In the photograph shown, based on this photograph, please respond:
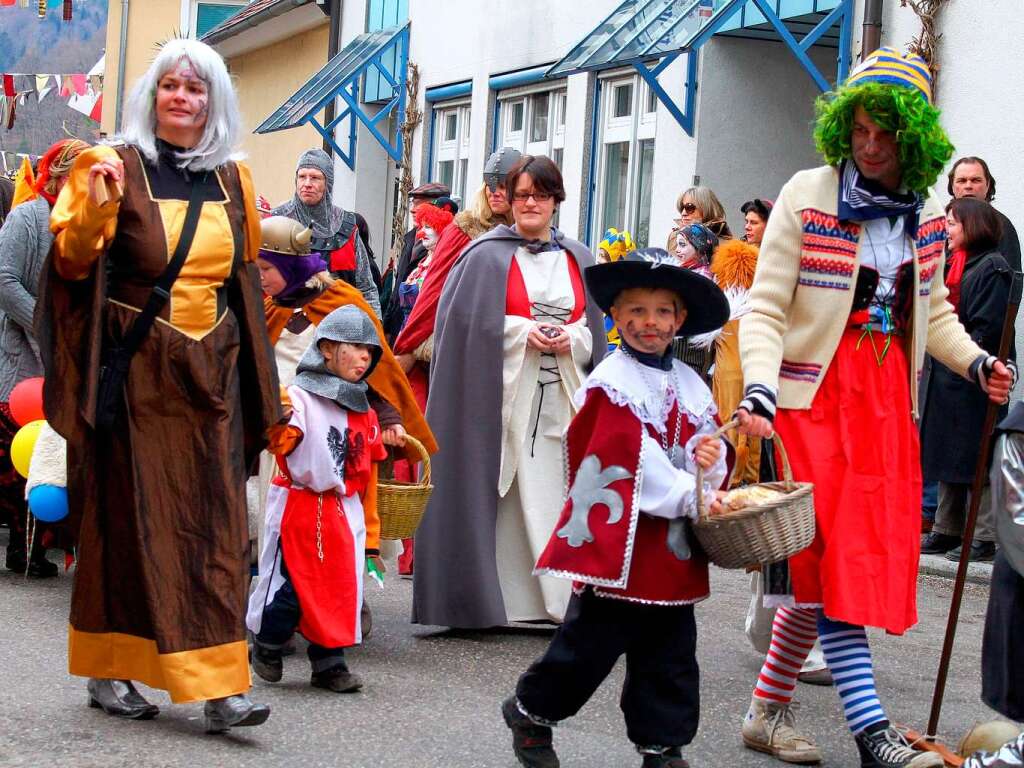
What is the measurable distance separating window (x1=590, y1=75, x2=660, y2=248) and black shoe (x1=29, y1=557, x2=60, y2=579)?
7.69 meters

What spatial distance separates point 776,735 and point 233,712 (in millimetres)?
1613

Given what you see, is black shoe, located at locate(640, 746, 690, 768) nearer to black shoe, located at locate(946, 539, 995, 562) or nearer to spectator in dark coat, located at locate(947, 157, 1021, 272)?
black shoe, located at locate(946, 539, 995, 562)

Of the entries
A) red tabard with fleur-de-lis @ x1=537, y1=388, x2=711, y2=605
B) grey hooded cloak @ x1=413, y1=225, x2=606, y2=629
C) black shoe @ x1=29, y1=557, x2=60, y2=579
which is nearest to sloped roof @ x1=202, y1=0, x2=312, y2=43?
black shoe @ x1=29, y1=557, x2=60, y2=579

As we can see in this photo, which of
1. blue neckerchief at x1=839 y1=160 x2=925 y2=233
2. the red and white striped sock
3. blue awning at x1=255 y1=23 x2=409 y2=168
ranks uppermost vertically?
blue awning at x1=255 y1=23 x2=409 y2=168

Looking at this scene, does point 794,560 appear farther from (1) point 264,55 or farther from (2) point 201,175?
(1) point 264,55

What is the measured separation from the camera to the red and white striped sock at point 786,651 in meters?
5.08

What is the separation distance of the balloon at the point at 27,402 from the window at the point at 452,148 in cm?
1129

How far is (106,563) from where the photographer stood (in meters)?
5.03

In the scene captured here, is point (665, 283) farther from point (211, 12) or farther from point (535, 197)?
point (211, 12)

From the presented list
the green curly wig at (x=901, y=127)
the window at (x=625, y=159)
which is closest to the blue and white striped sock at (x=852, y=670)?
the green curly wig at (x=901, y=127)

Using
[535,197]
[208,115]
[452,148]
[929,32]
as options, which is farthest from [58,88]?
[208,115]

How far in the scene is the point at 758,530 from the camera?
4.27 meters

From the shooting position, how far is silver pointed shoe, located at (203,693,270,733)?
16.3 feet

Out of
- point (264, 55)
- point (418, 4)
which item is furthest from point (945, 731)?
point (264, 55)
